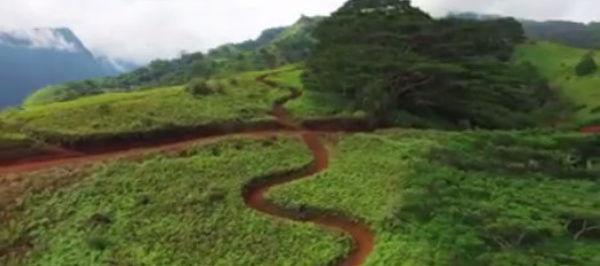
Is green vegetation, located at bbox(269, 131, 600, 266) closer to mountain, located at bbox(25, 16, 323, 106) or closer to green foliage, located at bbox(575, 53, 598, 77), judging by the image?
green foliage, located at bbox(575, 53, 598, 77)

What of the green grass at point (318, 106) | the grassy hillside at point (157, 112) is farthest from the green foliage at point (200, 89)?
the green grass at point (318, 106)

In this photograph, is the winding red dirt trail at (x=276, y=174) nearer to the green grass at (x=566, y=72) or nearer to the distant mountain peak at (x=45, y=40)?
the green grass at (x=566, y=72)

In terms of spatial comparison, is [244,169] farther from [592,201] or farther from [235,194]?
[592,201]

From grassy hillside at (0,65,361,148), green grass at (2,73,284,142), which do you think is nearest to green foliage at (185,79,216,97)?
grassy hillside at (0,65,361,148)

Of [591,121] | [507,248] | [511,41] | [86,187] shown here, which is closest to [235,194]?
[86,187]

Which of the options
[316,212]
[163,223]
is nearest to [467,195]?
[316,212]
